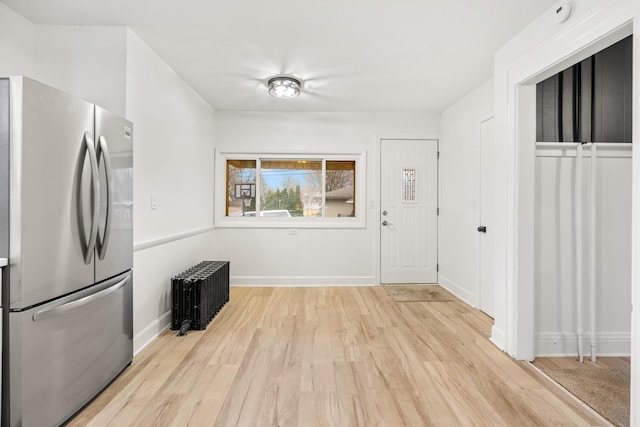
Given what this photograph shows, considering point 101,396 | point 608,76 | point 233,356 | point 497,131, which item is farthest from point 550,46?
point 101,396

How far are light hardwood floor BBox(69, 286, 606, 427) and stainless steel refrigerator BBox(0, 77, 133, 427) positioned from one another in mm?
294

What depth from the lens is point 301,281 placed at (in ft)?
14.9

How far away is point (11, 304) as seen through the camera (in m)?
1.41

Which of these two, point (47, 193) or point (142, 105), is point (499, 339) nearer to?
point (47, 193)

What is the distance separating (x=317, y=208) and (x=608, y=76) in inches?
130

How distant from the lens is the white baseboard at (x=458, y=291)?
365 centimetres

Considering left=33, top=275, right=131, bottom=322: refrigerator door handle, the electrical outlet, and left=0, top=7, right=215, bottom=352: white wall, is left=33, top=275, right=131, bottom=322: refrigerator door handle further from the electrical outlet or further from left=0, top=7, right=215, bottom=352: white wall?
the electrical outlet

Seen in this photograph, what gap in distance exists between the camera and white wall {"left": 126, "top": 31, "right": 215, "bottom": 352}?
8.13 feet

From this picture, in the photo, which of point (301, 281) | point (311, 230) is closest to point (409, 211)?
point (311, 230)

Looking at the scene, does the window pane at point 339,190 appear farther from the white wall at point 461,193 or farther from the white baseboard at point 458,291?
the white baseboard at point 458,291

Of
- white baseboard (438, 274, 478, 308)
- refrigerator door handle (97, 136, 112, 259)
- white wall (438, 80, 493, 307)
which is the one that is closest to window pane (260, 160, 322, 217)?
white wall (438, 80, 493, 307)

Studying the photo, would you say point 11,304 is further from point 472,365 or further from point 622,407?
point 622,407

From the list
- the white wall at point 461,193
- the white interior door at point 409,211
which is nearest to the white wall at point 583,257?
the white wall at point 461,193

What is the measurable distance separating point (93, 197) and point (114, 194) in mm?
229
